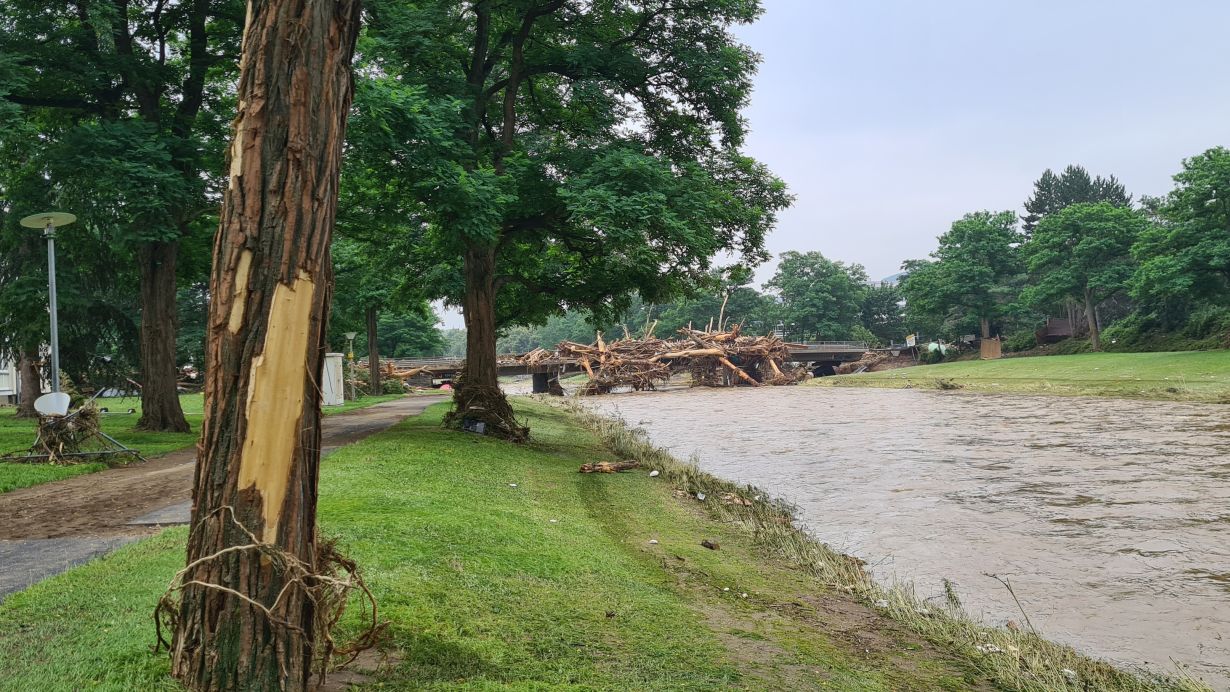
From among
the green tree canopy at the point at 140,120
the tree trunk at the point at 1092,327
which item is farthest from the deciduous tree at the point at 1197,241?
the green tree canopy at the point at 140,120

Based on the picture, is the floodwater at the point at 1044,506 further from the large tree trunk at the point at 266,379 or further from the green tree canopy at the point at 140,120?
the green tree canopy at the point at 140,120

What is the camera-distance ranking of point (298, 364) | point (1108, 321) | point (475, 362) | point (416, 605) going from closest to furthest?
point (298, 364) → point (416, 605) → point (475, 362) → point (1108, 321)

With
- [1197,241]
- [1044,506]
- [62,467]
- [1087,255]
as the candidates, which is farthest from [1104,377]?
[62,467]

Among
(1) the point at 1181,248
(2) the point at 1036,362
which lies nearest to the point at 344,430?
→ (2) the point at 1036,362

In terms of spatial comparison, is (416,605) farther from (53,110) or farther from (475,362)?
(53,110)

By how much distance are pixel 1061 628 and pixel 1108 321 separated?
7058 cm

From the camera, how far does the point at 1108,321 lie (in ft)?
217

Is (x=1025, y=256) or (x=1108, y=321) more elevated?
(x=1025, y=256)

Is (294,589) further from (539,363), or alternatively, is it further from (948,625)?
(539,363)

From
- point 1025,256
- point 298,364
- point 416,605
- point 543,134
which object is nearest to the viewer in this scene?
point 298,364

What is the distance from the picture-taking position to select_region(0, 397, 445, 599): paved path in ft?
20.1

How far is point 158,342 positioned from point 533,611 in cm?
1540

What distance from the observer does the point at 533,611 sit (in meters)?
5.18

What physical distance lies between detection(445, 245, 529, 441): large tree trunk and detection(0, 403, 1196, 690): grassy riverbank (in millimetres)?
7074
